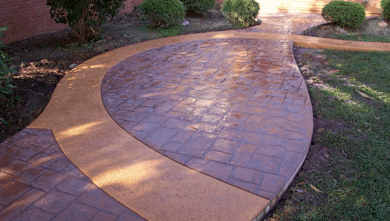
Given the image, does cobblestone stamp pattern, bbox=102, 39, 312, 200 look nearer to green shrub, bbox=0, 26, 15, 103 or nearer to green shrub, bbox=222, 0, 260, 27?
green shrub, bbox=0, 26, 15, 103

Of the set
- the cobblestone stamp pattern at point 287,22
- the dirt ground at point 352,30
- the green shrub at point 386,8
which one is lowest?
the dirt ground at point 352,30

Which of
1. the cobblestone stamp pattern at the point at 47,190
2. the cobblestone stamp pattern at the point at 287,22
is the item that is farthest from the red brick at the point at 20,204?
the cobblestone stamp pattern at the point at 287,22

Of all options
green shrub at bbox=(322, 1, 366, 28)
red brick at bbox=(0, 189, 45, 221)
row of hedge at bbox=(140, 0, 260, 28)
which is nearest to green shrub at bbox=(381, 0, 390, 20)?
green shrub at bbox=(322, 1, 366, 28)

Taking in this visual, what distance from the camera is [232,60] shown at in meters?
5.76

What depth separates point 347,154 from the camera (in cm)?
294

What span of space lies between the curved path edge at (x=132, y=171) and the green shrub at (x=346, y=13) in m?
7.02

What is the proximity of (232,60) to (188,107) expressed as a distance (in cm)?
226

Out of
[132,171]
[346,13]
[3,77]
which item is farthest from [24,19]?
[346,13]

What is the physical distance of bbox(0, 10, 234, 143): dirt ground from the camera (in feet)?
12.9

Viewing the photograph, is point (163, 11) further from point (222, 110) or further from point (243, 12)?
point (222, 110)

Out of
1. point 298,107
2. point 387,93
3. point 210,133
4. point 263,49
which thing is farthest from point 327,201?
point 263,49

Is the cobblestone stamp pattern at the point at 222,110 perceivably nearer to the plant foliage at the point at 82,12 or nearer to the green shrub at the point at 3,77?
the green shrub at the point at 3,77

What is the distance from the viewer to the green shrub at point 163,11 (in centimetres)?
818

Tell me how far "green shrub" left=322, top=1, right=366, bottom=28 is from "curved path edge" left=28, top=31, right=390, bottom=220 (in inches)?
276
